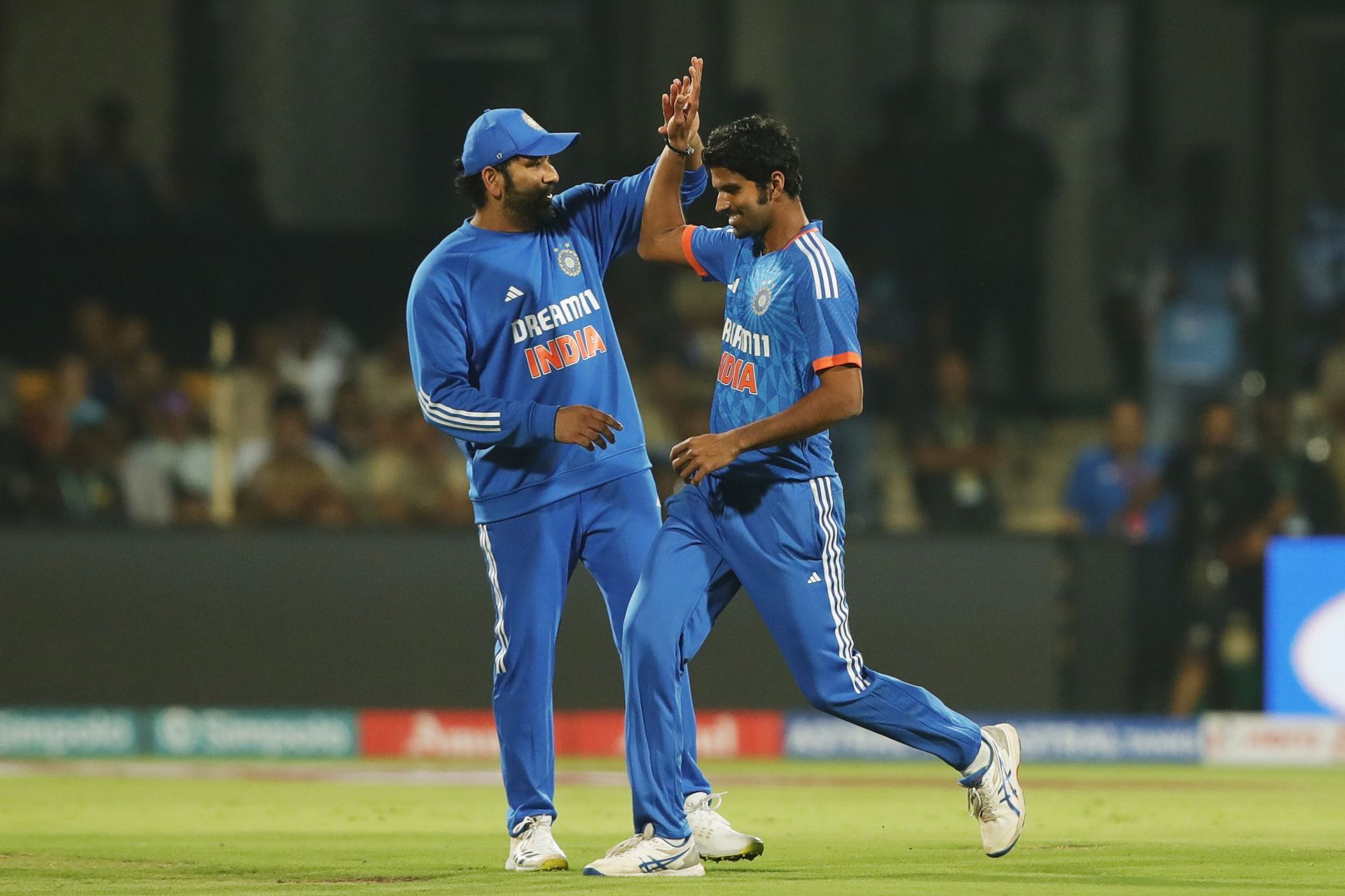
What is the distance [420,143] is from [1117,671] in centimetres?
547

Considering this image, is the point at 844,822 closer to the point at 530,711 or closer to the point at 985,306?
the point at 530,711

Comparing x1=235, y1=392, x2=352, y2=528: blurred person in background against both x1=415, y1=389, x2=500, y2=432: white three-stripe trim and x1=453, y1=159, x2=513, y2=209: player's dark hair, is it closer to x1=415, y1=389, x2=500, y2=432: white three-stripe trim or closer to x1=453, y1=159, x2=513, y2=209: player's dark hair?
x1=453, y1=159, x2=513, y2=209: player's dark hair

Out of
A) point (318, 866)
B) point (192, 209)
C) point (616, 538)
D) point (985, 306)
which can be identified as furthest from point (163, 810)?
point (985, 306)

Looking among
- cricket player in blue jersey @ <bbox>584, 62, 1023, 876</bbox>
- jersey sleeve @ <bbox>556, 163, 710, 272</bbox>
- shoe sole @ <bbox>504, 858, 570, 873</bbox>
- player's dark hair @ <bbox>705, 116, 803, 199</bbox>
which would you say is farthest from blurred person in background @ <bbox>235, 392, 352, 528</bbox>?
player's dark hair @ <bbox>705, 116, 803, 199</bbox>

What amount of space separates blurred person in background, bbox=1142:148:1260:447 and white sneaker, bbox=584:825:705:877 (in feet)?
25.6

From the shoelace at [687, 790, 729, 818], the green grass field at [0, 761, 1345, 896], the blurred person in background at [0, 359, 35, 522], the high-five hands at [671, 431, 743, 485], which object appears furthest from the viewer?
the blurred person in background at [0, 359, 35, 522]

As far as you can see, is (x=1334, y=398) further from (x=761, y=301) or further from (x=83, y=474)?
(x=761, y=301)

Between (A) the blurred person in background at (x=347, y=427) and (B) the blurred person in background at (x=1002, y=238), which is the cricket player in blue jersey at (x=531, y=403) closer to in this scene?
(A) the blurred person in background at (x=347, y=427)

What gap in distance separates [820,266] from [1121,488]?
713cm

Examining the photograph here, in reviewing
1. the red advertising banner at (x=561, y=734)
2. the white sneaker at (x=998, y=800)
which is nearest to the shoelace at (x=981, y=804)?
the white sneaker at (x=998, y=800)

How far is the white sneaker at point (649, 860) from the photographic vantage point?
17.3 ft

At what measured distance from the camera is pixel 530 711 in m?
5.86

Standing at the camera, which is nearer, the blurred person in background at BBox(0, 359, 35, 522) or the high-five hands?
the high-five hands

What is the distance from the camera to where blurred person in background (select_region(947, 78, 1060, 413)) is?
499 inches
